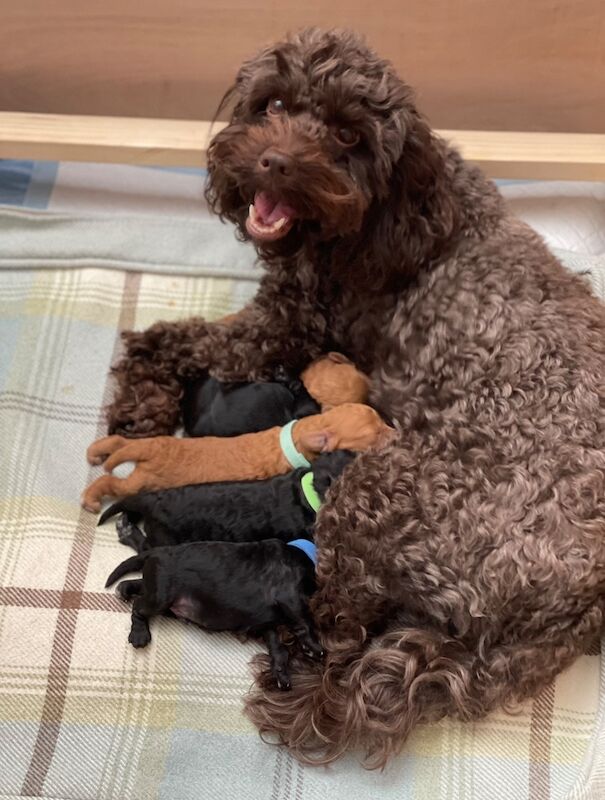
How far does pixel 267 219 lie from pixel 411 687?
3.86ft

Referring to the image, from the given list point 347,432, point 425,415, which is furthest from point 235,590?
point 425,415

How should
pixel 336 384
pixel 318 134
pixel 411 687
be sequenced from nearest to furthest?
pixel 411 687 → pixel 318 134 → pixel 336 384

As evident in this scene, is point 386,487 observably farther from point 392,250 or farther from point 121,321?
point 121,321

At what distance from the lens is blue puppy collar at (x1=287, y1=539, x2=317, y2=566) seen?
2195 mm

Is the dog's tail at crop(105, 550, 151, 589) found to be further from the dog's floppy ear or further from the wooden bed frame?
the wooden bed frame

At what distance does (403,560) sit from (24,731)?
3.28ft

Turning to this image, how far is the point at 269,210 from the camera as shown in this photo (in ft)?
7.07

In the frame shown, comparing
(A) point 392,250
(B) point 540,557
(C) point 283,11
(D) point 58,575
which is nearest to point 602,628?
(B) point 540,557

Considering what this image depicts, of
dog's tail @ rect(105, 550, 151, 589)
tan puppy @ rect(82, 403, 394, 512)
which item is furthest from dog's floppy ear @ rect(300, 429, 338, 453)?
dog's tail @ rect(105, 550, 151, 589)

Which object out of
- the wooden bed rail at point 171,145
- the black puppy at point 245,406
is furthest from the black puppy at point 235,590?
the wooden bed rail at point 171,145

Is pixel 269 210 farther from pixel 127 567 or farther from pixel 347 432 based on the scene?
pixel 127 567

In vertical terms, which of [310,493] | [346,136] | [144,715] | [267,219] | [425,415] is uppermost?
[346,136]

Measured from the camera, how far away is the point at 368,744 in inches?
77.5

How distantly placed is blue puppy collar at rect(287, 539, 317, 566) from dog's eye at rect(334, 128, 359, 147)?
3.32 ft
